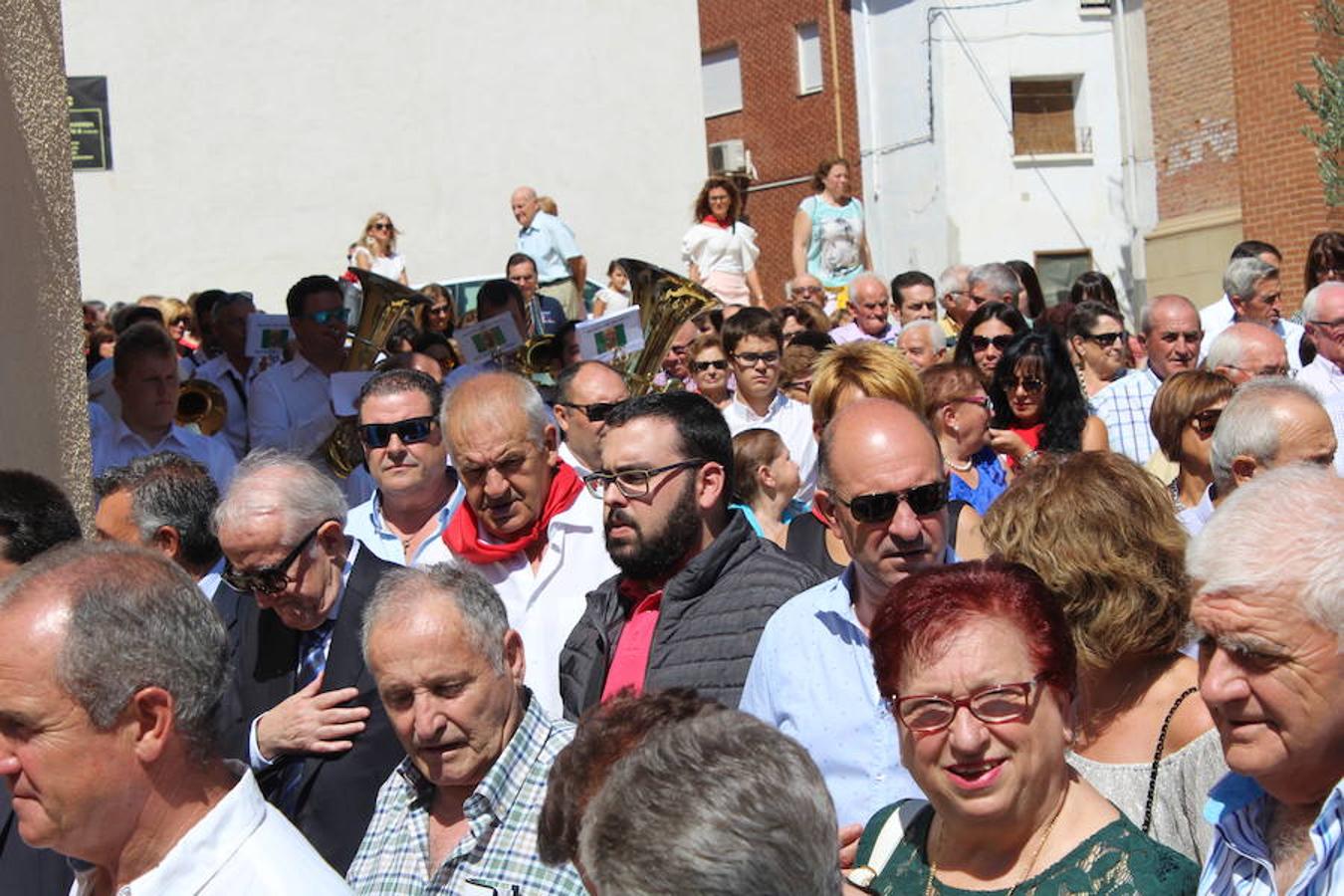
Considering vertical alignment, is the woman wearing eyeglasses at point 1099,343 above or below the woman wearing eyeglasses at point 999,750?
above

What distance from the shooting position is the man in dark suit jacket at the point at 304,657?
455cm

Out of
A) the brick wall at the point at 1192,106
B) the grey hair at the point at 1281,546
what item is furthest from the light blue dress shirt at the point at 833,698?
the brick wall at the point at 1192,106

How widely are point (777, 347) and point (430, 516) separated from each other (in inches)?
114

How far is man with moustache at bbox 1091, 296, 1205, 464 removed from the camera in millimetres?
8734

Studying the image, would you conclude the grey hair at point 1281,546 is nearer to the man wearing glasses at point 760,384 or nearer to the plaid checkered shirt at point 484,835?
the plaid checkered shirt at point 484,835

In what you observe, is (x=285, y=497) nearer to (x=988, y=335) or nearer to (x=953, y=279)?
(x=988, y=335)

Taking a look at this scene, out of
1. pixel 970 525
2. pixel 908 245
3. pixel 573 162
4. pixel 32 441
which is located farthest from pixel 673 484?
pixel 908 245

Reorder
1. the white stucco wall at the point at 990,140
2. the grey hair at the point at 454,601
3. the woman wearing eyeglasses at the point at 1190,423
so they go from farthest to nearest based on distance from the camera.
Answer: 1. the white stucco wall at the point at 990,140
2. the woman wearing eyeglasses at the point at 1190,423
3. the grey hair at the point at 454,601

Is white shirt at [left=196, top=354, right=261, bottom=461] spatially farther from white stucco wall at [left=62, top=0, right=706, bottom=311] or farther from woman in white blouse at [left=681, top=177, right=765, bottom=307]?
white stucco wall at [left=62, top=0, right=706, bottom=311]

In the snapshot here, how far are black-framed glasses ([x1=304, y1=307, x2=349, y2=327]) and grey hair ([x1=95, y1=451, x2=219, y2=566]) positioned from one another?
12.4ft

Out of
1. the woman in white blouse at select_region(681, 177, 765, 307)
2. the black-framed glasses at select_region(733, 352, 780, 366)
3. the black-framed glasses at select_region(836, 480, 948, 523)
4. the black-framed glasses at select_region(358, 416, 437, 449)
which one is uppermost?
the woman in white blouse at select_region(681, 177, 765, 307)

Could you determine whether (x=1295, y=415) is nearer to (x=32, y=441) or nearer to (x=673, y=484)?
(x=673, y=484)

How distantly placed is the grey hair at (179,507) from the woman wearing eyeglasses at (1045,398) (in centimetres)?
367

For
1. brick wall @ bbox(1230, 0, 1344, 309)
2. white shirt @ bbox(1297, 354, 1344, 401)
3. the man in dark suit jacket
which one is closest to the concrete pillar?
the man in dark suit jacket
